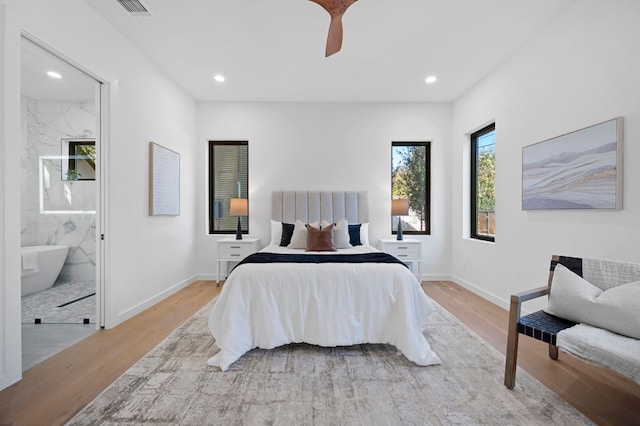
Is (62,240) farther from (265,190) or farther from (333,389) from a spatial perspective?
(333,389)

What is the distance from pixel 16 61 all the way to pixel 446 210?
16.3 feet

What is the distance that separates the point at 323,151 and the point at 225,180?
165 centimetres

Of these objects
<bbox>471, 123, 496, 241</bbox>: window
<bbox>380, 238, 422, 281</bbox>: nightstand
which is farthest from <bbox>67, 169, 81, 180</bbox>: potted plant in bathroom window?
<bbox>471, 123, 496, 241</bbox>: window

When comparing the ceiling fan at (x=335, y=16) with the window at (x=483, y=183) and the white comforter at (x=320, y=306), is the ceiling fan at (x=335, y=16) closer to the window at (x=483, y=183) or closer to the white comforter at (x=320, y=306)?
the white comforter at (x=320, y=306)

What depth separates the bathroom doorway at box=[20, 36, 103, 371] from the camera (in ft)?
8.70

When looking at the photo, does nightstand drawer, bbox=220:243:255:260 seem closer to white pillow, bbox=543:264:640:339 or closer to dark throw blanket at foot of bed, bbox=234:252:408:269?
dark throw blanket at foot of bed, bbox=234:252:408:269

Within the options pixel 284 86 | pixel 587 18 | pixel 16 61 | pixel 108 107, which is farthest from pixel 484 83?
pixel 16 61

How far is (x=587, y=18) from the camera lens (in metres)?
2.49

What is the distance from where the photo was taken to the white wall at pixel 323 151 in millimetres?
4941

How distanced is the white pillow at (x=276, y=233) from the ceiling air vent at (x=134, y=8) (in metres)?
2.80

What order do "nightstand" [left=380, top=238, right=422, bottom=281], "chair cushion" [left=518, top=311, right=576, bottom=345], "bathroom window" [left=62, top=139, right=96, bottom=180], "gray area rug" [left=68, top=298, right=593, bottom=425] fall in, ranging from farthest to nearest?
"nightstand" [left=380, top=238, right=422, bottom=281] < "bathroom window" [left=62, top=139, right=96, bottom=180] < "chair cushion" [left=518, top=311, right=576, bottom=345] < "gray area rug" [left=68, top=298, right=593, bottom=425]

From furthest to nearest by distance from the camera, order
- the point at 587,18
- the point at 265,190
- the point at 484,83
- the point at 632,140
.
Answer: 1. the point at 265,190
2. the point at 484,83
3. the point at 587,18
4. the point at 632,140

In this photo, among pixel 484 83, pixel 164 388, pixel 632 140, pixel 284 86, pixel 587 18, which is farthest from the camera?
pixel 284 86

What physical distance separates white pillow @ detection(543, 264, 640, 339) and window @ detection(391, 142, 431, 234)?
2.94 m
